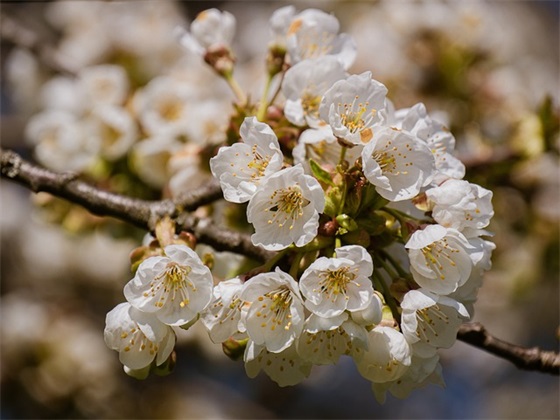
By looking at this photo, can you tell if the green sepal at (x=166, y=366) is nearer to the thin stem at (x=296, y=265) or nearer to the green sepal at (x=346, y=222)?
the thin stem at (x=296, y=265)

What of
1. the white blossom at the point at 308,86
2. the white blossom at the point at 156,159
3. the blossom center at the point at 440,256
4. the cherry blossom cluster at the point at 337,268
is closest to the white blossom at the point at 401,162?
the cherry blossom cluster at the point at 337,268

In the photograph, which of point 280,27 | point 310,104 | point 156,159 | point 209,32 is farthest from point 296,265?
point 156,159

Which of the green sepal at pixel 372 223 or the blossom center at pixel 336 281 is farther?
the green sepal at pixel 372 223

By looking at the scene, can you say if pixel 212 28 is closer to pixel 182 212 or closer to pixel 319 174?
pixel 182 212

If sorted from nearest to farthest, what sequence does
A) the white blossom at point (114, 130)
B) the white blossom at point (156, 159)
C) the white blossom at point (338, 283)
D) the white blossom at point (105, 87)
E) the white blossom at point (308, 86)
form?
the white blossom at point (338, 283), the white blossom at point (308, 86), the white blossom at point (156, 159), the white blossom at point (114, 130), the white blossom at point (105, 87)

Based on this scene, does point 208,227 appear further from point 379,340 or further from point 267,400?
point 267,400

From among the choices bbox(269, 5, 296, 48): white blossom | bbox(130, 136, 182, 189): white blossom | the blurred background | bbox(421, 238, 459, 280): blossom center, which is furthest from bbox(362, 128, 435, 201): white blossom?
bbox(130, 136, 182, 189): white blossom

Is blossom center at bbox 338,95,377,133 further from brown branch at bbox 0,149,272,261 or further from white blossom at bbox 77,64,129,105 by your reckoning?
white blossom at bbox 77,64,129,105
